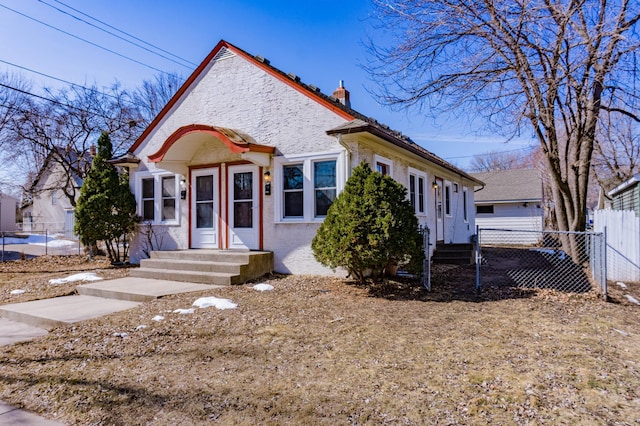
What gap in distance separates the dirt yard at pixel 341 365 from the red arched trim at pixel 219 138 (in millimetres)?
3577

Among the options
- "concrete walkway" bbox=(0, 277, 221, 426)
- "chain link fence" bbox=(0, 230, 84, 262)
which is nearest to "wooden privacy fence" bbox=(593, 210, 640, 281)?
"concrete walkway" bbox=(0, 277, 221, 426)

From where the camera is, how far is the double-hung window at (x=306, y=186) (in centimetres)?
891

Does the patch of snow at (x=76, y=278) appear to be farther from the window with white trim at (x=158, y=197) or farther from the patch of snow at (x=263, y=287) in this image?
the patch of snow at (x=263, y=287)

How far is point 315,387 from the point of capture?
3475 millimetres

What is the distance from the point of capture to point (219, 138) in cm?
894

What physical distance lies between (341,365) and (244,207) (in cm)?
663

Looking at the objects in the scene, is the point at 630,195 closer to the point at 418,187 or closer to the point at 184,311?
the point at 418,187

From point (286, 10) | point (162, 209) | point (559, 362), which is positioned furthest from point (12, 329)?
point (286, 10)

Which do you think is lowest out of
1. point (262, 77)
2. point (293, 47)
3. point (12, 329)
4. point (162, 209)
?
point (12, 329)

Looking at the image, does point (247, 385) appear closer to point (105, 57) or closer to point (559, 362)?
point (559, 362)

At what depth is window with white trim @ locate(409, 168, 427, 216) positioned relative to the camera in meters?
11.8

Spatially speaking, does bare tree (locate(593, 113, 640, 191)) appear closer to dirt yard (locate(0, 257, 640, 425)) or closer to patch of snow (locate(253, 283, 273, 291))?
dirt yard (locate(0, 257, 640, 425))

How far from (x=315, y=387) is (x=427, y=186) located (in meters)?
10.4

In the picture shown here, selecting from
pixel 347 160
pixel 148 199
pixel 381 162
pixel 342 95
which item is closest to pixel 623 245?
pixel 381 162
